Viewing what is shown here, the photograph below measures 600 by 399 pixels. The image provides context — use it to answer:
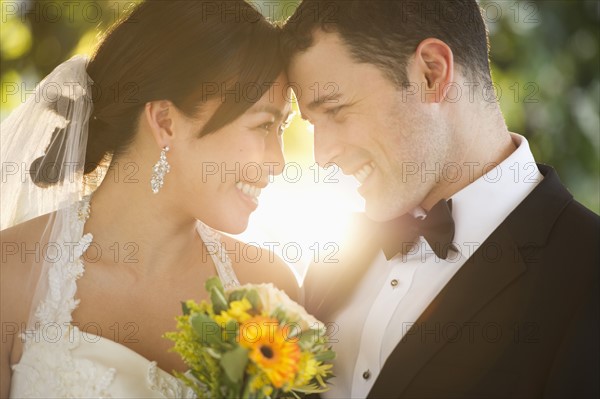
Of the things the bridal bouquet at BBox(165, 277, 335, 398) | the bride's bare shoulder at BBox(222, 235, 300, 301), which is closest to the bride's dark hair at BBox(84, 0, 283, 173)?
the bride's bare shoulder at BBox(222, 235, 300, 301)

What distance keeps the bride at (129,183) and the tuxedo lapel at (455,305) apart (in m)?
0.88

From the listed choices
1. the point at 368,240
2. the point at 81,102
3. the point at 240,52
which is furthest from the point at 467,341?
the point at 81,102

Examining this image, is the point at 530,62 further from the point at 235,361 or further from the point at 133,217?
the point at 235,361

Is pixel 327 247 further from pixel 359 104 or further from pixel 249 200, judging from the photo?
pixel 359 104

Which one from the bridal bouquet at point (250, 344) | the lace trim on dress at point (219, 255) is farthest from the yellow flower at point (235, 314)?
the lace trim on dress at point (219, 255)

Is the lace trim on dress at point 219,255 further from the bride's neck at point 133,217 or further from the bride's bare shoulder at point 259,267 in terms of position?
the bride's neck at point 133,217

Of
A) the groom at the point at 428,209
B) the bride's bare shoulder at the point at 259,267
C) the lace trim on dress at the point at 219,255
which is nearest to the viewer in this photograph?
the groom at the point at 428,209

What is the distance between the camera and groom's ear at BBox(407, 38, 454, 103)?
2.79 metres

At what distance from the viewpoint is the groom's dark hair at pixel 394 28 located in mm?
2818

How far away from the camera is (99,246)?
3.05m

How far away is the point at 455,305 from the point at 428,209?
0.58m

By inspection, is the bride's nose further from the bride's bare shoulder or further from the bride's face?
A: the bride's bare shoulder

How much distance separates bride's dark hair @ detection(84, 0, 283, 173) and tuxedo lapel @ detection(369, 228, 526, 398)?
106cm

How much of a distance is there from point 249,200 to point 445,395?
115cm
